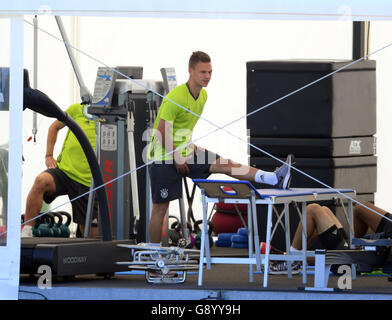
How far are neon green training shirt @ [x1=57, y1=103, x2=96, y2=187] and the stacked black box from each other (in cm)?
124

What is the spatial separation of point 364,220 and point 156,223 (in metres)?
1.36

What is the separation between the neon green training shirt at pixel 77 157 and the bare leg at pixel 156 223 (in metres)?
1.03

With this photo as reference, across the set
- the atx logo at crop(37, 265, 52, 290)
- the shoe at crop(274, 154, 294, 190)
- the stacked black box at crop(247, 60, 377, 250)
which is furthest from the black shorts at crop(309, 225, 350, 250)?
the atx logo at crop(37, 265, 52, 290)

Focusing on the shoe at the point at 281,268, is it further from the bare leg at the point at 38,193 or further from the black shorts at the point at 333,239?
the bare leg at the point at 38,193

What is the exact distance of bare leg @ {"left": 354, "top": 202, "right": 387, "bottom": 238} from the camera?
657 centimetres

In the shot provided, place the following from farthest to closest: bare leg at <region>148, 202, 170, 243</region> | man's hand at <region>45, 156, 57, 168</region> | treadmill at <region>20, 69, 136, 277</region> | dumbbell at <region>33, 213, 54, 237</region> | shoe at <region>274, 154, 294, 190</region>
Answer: man's hand at <region>45, 156, 57, 168</region>
dumbbell at <region>33, 213, 54, 237</region>
bare leg at <region>148, 202, 170, 243</region>
shoe at <region>274, 154, 294, 190</region>
treadmill at <region>20, 69, 136, 277</region>

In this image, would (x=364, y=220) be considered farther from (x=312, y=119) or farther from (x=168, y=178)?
(x=312, y=119)

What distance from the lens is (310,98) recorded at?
26.1 ft

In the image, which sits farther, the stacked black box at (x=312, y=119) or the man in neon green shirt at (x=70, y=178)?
the stacked black box at (x=312, y=119)

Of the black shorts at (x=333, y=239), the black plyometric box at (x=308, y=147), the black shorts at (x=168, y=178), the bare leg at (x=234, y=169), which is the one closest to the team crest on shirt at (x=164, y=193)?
the black shorts at (x=168, y=178)

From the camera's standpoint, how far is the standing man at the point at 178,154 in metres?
6.91

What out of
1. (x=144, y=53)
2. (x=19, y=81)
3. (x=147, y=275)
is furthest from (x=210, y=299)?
(x=144, y=53)

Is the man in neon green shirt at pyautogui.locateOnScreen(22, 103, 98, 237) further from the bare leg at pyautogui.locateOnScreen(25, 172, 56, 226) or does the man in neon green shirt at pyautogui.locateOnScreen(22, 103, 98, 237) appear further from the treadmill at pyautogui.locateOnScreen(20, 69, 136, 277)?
the treadmill at pyautogui.locateOnScreen(20, 69, 136, 277)

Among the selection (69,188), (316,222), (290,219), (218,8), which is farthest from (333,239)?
(69,188)
